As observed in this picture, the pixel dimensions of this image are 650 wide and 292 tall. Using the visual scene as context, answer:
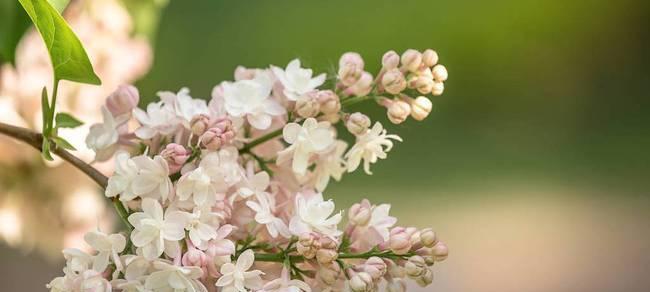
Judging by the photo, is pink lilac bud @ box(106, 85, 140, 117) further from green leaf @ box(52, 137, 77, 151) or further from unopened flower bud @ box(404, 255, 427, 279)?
unopened flower bud @ box(404, 255, 427, 279)

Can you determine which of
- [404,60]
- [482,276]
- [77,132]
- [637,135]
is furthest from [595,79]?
[404,60]

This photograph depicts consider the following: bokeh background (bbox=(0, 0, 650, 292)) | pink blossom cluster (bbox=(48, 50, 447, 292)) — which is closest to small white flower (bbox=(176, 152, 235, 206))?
pink blossom cluster (bbox=(48, 50, 447, 292))

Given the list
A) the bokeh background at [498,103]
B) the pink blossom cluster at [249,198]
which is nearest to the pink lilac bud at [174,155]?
the pink blossom cluster at [249,198]

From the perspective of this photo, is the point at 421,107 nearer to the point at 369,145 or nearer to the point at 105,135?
the point at 369,145

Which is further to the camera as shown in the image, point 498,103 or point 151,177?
point 498,103

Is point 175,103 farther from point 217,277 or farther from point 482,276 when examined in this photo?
point 482,276

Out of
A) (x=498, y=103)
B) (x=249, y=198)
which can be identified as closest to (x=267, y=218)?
(x=249, y=198)
